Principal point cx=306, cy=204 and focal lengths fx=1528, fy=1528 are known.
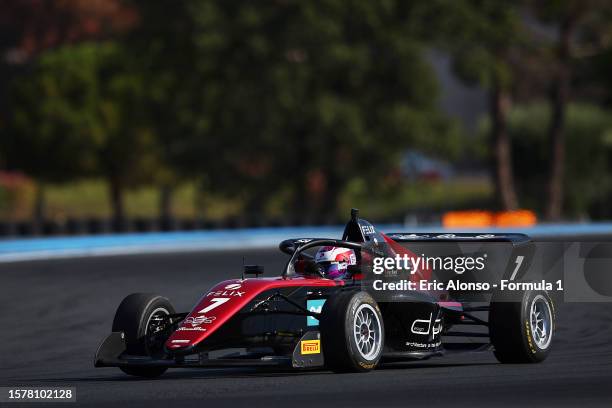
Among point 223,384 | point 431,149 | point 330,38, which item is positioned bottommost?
point 223,384

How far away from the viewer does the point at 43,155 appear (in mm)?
67000

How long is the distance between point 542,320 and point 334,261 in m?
1.85

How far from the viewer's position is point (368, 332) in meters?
11.9

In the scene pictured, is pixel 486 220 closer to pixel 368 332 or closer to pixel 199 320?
pixel 368 332

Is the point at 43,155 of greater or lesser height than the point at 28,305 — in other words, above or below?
above

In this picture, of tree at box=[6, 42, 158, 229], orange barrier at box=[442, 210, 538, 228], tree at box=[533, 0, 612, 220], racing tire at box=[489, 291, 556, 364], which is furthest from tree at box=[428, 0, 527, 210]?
racing tire at box=[489, 291, 556, 364]

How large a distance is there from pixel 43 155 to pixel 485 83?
845 inches

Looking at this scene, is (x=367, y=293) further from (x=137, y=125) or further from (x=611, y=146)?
(x=611, y=146)

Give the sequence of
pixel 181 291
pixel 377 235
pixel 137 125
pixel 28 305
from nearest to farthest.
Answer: pixel 377 235 < pixel 28 305 < pixel 181 291 < pixel 137 125

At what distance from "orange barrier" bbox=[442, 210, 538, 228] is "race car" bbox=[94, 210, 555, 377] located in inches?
1433

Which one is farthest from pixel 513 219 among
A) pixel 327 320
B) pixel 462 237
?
pixel 327 320

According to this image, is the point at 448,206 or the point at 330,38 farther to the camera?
the point at 448,206

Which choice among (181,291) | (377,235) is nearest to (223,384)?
(377,235)

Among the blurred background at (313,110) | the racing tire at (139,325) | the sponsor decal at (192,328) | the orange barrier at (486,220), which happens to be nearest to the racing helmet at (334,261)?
the racing tire at (139,325)
